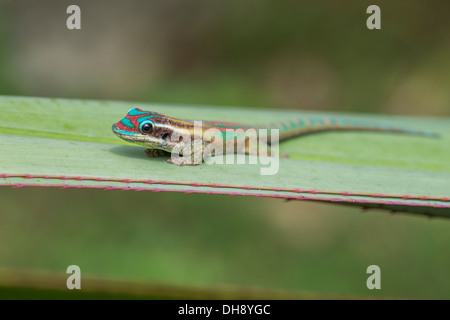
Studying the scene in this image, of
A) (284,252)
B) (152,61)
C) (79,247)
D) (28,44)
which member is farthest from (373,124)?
(28,44)

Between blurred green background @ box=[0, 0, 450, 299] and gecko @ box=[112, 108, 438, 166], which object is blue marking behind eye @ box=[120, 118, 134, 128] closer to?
gecko @ box=[112, 108, 438, 166]

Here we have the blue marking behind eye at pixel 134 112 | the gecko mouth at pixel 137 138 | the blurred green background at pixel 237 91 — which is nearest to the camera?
the gecko mouth at pixel 137 138

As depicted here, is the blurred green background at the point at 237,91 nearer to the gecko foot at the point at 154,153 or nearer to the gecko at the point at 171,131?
the gecko at the point at 171,131

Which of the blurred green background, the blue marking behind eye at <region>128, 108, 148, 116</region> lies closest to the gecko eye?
the blue marking behind eye at <region>128, 108, 148, 116</region>

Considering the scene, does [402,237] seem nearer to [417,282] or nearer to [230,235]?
[417,282]

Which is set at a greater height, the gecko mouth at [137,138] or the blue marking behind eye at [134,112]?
the blue marking behind eye at [134,112]

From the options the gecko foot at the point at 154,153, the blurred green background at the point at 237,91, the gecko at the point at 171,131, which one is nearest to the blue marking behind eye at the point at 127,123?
the gecko at the point at 171,131

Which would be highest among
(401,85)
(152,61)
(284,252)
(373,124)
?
(152,61)
